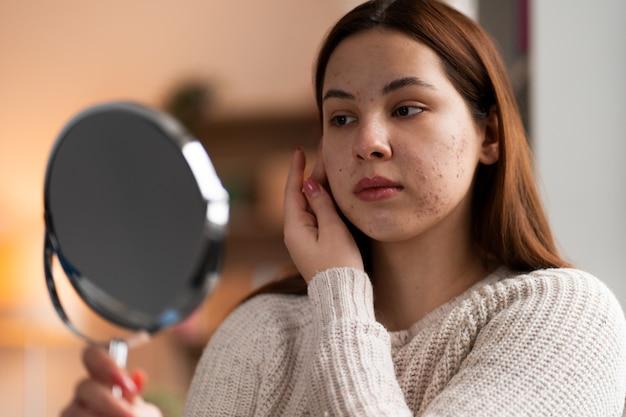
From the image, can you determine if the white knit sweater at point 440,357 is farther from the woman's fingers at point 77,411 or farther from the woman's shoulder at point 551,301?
the woman's fingers at point 77,411

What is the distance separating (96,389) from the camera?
0.76m

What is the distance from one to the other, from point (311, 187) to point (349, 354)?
328mm

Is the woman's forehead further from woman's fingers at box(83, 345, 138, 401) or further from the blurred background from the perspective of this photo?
the blurred background

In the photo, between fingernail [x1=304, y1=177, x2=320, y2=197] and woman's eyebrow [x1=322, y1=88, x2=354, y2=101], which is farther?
fingernail [x1=304, y1=177, x2=320, y2=197]

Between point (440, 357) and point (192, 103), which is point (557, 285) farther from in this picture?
point (192, 103)

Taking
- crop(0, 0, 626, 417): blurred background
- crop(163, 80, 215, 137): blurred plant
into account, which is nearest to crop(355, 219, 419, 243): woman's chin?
crop(0, 0, 626, 417): blurred background

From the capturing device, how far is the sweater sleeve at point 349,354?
1096mm

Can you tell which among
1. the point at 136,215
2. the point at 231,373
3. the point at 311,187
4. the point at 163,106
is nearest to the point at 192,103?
the point at 163,106

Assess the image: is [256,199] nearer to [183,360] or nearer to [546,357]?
[183,360]

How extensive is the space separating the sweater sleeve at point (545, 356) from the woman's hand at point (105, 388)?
42 centimetres

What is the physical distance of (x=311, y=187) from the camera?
1399 mm

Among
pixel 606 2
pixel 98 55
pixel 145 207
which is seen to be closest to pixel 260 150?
pixel 98 55

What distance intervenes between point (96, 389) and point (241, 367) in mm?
575

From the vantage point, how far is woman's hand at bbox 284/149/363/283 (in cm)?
129
